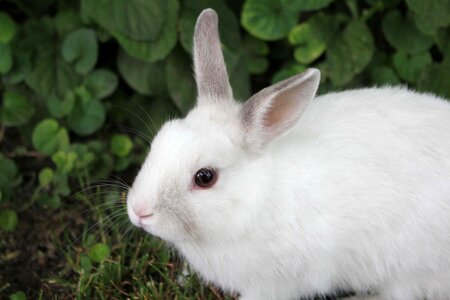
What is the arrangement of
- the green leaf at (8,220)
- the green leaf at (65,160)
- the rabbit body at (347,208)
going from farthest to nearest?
the green leaf at (65,160)
the green leaf at (8,220)
the rabbit body at (347,208)

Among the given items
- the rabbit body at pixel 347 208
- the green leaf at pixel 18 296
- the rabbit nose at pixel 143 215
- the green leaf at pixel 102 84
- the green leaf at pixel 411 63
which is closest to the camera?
the rabbit nose at pixel 143 215

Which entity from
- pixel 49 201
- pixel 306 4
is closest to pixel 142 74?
pixel 49 201

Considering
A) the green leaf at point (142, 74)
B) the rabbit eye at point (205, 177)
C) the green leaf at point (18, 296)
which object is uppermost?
the rabbit eye at point (205, 177)

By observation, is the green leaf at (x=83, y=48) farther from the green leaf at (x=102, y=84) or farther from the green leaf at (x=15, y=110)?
the green leaf at (x=15, y=110)

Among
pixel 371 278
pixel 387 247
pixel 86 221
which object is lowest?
pixel 86 221

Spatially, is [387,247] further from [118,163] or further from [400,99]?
[118,163]

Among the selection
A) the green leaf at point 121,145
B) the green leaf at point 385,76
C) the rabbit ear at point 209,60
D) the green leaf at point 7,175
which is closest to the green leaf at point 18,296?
the green leaf at point 7,175

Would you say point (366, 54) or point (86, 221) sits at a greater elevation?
point (366, 54)

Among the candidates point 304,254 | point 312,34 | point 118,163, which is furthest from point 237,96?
point 304,254
